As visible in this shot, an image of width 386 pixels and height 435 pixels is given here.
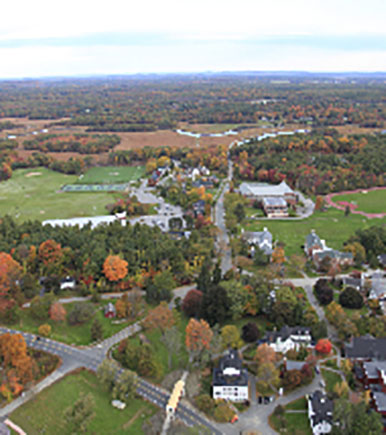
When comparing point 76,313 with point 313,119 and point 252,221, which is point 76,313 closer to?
point 252,221

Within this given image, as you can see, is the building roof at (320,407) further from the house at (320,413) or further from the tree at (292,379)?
the tree at (292,379)

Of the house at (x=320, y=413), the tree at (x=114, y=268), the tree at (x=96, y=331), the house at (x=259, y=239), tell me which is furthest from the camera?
the house at (x=259, y=239)

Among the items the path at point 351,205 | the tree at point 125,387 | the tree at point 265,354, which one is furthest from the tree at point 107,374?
the path at point 351,205

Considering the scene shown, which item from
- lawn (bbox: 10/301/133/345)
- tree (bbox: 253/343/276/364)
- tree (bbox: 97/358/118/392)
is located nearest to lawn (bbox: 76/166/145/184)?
lawn (bbox: 10/301/133/345)

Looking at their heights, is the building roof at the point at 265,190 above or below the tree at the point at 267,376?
above

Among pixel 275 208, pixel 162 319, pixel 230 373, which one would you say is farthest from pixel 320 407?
pixel 275 208

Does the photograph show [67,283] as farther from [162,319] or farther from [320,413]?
[320,413]
